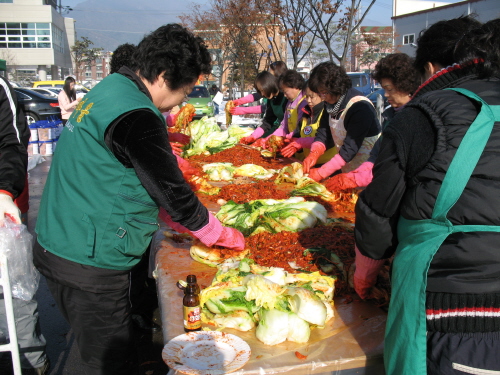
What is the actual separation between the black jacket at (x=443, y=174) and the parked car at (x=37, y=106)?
53.6 feet

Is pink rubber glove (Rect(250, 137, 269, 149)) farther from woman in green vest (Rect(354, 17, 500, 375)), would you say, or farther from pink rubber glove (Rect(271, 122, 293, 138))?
woman in green vest (Rect(354, 17, 500, 375))

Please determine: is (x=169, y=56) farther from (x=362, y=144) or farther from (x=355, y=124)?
(x=362, y=144)

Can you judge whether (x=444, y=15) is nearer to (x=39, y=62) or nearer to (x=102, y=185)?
(x=102, y=185)

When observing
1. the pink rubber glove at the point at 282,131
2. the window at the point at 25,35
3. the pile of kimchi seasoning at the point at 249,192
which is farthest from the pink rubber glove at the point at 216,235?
the window at the point at 25,35

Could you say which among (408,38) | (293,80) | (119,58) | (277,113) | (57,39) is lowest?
(277,113)

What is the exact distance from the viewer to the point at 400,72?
141 inches

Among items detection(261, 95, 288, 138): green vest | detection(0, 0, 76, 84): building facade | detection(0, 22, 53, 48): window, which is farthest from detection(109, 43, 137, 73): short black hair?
detection(0, 22, 53, 48): window

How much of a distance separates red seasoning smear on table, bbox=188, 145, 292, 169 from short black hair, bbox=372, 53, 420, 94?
82.5 inches

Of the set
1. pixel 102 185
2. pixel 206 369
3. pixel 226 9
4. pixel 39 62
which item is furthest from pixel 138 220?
pixel 39 62

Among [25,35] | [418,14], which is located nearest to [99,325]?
[418,14]

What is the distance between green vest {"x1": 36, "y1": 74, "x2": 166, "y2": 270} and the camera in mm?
1950

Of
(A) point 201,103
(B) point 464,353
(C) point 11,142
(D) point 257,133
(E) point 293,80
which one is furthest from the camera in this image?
(A) point 201,103

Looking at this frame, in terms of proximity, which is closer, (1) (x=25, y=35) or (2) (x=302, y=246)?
(2) (x=302, y=246)

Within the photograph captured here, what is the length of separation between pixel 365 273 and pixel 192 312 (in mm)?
819
